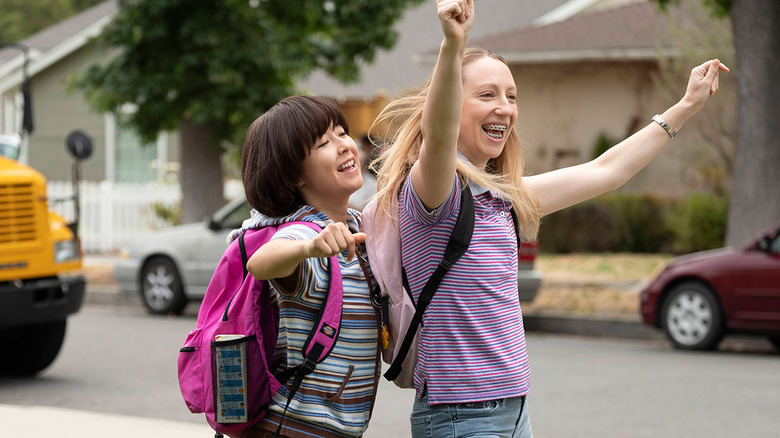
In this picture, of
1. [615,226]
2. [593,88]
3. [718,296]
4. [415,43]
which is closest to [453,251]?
[718,296]

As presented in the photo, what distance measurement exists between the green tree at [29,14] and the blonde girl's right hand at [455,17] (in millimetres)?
43632

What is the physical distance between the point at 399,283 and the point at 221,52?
37.9 feet

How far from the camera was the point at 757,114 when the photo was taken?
1208 cm

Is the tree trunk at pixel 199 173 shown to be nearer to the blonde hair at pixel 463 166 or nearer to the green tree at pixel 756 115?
the green tree at pixel 756 115

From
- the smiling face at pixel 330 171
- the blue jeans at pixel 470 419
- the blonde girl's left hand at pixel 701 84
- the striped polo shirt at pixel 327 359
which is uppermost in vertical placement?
the blonde girl's left hand at pixel 701 84

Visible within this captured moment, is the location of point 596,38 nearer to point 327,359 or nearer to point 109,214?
point 109,214

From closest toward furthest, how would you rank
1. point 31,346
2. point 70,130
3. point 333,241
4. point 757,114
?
point 333,241, point 31,346, point 757,114, point 70,130

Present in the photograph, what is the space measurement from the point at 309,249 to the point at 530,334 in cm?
975

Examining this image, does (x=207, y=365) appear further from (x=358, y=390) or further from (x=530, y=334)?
(x=530, y=334)

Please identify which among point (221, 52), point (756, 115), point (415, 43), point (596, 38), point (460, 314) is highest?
point (415, 43)

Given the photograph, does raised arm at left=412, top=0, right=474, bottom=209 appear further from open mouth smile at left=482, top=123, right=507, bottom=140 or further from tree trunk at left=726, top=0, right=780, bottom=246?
tree trunk at left=726, top=0, right=780, bottom=246

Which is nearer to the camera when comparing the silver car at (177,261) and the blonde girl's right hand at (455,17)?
the blonde girl's right hand at (455,17)

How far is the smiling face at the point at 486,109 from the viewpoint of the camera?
2.83 m

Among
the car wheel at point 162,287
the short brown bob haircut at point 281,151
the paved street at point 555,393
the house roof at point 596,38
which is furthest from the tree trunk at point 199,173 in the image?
the short brown bob haircut at point 281,151
